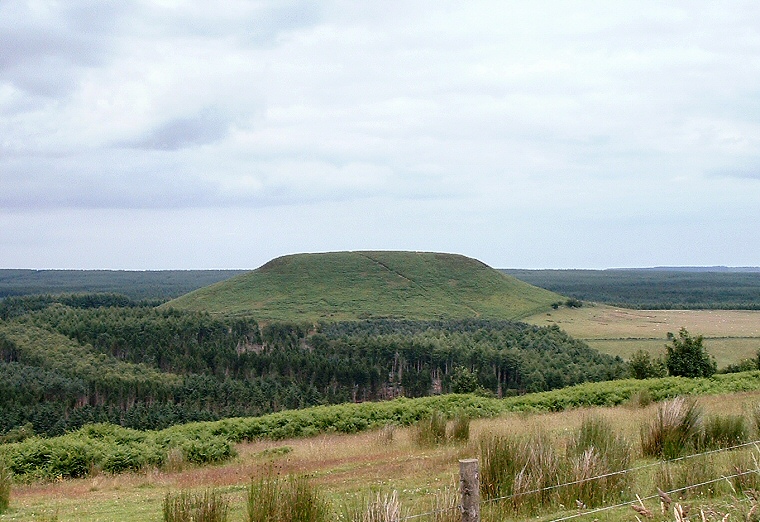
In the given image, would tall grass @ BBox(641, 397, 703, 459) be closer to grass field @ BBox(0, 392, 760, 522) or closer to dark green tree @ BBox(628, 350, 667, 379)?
grass field @ BBox(0, 392, 760, 522)

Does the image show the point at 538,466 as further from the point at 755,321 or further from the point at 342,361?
the point at 755,321

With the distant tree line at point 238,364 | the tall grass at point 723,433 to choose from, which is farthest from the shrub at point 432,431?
the distant tree line at point 238,364

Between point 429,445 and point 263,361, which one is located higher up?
point 429,445

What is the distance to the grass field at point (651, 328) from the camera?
96000mm

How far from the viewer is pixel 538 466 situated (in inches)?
382

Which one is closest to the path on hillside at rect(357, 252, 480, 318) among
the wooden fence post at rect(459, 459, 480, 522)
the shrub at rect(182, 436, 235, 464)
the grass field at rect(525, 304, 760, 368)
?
the grass field at rect(525, 304, 760, 368)

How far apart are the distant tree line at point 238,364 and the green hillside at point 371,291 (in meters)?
14.5

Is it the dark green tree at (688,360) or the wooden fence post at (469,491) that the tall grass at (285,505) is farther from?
the dark green tree at (688,360)

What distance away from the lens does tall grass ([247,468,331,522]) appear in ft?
26.4

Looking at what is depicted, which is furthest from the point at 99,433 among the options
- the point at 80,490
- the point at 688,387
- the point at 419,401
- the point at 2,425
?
the point at 2,425

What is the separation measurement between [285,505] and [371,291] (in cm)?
16212

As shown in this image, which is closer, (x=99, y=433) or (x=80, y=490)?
(x=80, y=490)

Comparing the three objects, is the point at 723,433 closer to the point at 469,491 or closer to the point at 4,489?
the point at 469,491

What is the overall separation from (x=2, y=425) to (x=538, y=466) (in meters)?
76.5
